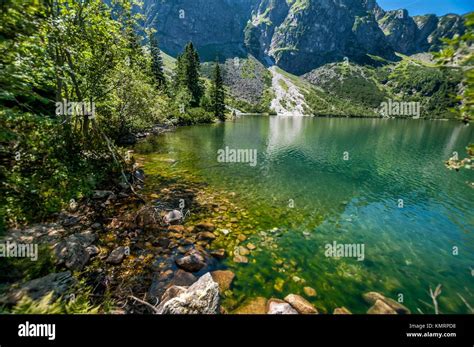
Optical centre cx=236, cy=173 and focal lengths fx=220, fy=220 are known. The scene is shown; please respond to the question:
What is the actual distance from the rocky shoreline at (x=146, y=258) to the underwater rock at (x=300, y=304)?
4 centimetres

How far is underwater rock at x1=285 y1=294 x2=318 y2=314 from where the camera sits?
28.3ft

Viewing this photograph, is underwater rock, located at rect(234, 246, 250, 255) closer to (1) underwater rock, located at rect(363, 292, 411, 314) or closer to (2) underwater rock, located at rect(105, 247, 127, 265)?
(2) underwater rock, located at rect(105, 247, 127, 265)

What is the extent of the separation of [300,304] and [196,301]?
4.20 metres

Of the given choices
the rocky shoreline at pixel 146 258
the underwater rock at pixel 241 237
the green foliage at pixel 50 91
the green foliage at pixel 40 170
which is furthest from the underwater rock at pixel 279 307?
the green foliage at pixel 40 170

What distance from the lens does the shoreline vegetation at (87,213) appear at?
733 centimetres

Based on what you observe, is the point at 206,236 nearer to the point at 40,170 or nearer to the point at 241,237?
the point at 241,237

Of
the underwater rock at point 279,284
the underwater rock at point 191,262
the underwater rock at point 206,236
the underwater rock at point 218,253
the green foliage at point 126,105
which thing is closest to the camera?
the underwater rock at point 279,284

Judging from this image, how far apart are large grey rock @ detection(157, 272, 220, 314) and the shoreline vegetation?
36 millimetres

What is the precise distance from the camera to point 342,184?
80.8ft

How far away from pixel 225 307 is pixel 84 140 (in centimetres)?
1420

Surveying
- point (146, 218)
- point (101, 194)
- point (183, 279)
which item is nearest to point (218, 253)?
point (183, 279)

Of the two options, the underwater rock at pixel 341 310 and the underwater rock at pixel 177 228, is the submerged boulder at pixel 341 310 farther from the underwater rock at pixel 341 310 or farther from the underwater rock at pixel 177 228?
the underwater rock at pixel 177 228
